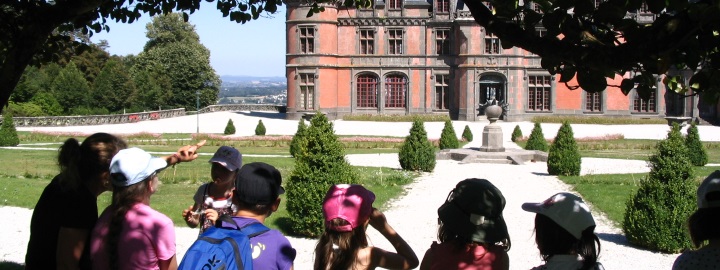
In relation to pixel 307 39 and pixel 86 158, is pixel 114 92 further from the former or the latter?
pixel 86 158

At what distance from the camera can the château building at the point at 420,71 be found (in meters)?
43.2

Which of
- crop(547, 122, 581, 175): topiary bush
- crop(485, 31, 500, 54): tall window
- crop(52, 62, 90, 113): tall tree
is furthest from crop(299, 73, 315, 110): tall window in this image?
crop(547, 122, 581, 175): topiary bush

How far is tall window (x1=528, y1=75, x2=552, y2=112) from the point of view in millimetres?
44156

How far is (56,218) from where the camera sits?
4.01 metres

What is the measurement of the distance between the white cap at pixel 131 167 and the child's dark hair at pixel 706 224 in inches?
105

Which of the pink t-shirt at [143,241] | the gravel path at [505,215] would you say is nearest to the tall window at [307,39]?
the gravel path at [505,215]

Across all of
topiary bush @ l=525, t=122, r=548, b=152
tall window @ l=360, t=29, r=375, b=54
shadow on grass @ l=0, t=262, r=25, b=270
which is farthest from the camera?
tall window @ l=360, t=29, r=375, b=54

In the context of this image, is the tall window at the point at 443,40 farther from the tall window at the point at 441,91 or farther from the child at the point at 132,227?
the child at the point at 132,227

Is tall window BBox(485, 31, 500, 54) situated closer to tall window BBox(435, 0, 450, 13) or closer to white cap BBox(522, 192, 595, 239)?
tall window BBox(435, 0, 450, 13)

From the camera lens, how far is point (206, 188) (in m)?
5.74

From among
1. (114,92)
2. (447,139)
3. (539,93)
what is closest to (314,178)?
(447,139)

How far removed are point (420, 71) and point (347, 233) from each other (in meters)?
41.5

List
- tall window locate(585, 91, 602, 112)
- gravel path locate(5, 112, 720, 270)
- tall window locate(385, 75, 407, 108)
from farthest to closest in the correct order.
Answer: tall window locate(385, 75, 407, 108)
tall window locate(585, 91, 602, 112)
gravel path locate(5, 112, 720, 270)

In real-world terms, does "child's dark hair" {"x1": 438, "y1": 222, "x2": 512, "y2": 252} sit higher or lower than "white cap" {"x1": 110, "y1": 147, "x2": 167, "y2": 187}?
lower
